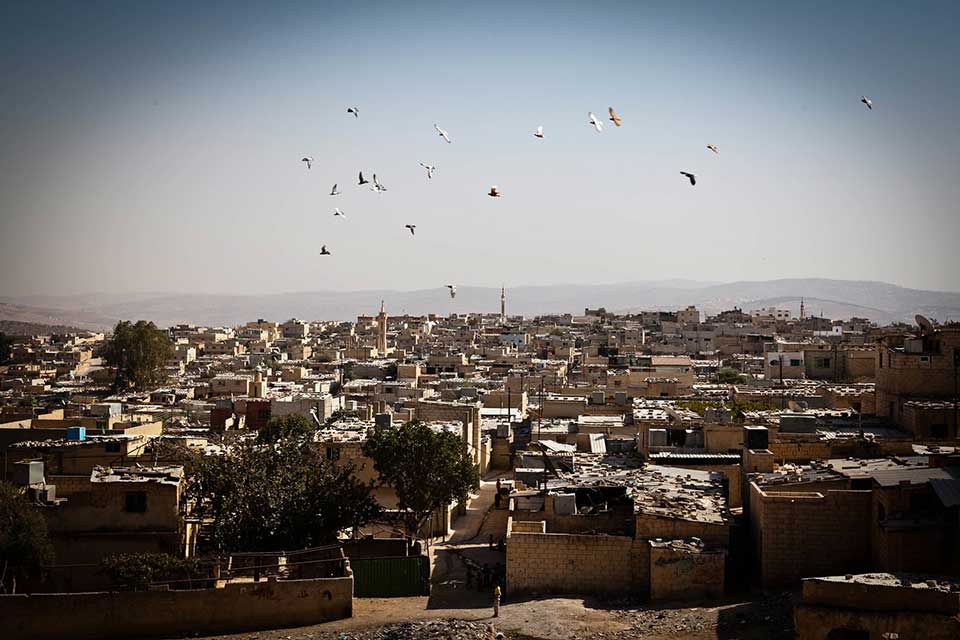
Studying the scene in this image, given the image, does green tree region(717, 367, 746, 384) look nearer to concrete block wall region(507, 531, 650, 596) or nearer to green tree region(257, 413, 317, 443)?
green tree region(257, 413, 317, 443)

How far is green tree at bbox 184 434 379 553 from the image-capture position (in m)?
17.9

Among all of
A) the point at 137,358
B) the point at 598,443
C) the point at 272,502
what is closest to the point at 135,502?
the point at 272,502

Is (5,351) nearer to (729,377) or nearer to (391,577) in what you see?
(729,377)

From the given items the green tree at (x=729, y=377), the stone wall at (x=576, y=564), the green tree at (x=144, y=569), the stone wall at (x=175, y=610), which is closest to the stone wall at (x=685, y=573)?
the stone wall at (x=576, y=564)

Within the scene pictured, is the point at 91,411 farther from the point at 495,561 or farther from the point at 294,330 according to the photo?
the point at 294,330

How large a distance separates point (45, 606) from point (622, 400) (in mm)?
20205

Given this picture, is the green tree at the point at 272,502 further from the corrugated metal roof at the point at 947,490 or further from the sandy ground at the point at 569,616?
the corrugated metal roof at the point at 947,490

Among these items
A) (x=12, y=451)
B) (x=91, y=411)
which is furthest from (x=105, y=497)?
(x=91, y=411)

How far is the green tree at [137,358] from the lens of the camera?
5334 cm

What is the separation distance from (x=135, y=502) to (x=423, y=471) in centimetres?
482

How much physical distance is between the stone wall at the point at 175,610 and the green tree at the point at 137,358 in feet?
123

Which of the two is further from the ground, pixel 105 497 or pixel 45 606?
pixel 105 497

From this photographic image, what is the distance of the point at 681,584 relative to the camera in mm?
15633

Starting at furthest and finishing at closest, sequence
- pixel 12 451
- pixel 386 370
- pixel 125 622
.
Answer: pixel 386 370, pixel 12 451, pixel 125 622
